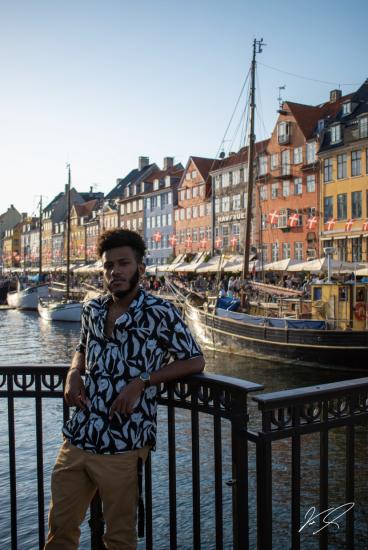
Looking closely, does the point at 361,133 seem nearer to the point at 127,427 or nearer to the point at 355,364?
the point at 355,364

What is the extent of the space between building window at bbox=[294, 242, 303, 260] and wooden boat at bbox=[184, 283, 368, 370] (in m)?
22.8

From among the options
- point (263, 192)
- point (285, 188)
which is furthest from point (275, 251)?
point (263, 192)

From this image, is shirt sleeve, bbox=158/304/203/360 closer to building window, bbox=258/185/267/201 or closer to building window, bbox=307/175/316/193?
building window, bbox=307/175/316/193

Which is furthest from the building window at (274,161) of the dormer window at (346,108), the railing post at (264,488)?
the railing post at (264,488)

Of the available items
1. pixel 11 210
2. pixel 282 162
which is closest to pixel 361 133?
pixel 282 162

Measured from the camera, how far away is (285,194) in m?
49.2

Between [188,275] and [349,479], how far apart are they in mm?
48430

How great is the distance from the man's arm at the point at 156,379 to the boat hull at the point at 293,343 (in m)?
18.1

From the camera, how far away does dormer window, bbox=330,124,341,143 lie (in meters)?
43.0

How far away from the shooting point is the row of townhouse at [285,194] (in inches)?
1634

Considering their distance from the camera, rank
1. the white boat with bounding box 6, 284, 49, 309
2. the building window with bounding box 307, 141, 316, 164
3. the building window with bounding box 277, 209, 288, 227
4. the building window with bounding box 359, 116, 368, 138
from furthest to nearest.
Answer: the white boat with bounding box 6, 284, 49, 309 → the building window with bounding box 277, 209, 288, 227 → the building window with bounding box 307, 141, 316, 164 → the building window with bounding box 359, 116, 368, 138

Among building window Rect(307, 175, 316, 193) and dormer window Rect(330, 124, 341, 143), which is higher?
dormer window Rect(330, 124, 341, 143)

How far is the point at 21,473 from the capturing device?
9586 mm

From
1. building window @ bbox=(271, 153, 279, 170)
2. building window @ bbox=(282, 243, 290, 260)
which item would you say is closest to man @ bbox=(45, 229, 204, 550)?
building window @ bbox=(282, 243, 290, 260)
